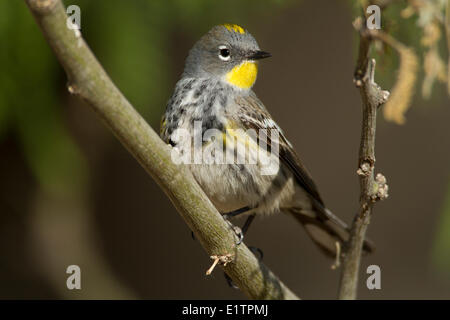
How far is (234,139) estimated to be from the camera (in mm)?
2416

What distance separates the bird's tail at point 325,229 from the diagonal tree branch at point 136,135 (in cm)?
87

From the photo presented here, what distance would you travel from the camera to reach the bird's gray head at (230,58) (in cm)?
276

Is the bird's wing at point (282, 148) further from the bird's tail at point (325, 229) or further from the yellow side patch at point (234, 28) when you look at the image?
the yellow side patch at point (234, 28)

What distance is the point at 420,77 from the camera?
2793 millimetres

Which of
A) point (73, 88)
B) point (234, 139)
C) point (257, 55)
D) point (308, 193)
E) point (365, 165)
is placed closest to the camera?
point (73, 88)

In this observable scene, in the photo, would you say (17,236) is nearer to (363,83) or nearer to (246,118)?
(246,118)

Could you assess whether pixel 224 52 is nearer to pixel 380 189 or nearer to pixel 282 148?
pixel 282 148

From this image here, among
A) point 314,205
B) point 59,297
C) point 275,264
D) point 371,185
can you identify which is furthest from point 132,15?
point 275,264

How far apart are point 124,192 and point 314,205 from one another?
82.1 inches

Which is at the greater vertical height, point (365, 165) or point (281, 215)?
point (281, 215)

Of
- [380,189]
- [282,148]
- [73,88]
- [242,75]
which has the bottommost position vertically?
[380,189]

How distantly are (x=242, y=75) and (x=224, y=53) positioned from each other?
160 mm

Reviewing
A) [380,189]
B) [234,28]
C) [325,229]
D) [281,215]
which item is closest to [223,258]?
[380,189]

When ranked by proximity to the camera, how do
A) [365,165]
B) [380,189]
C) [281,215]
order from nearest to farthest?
[365,165]
[380,189]
[281,215]
